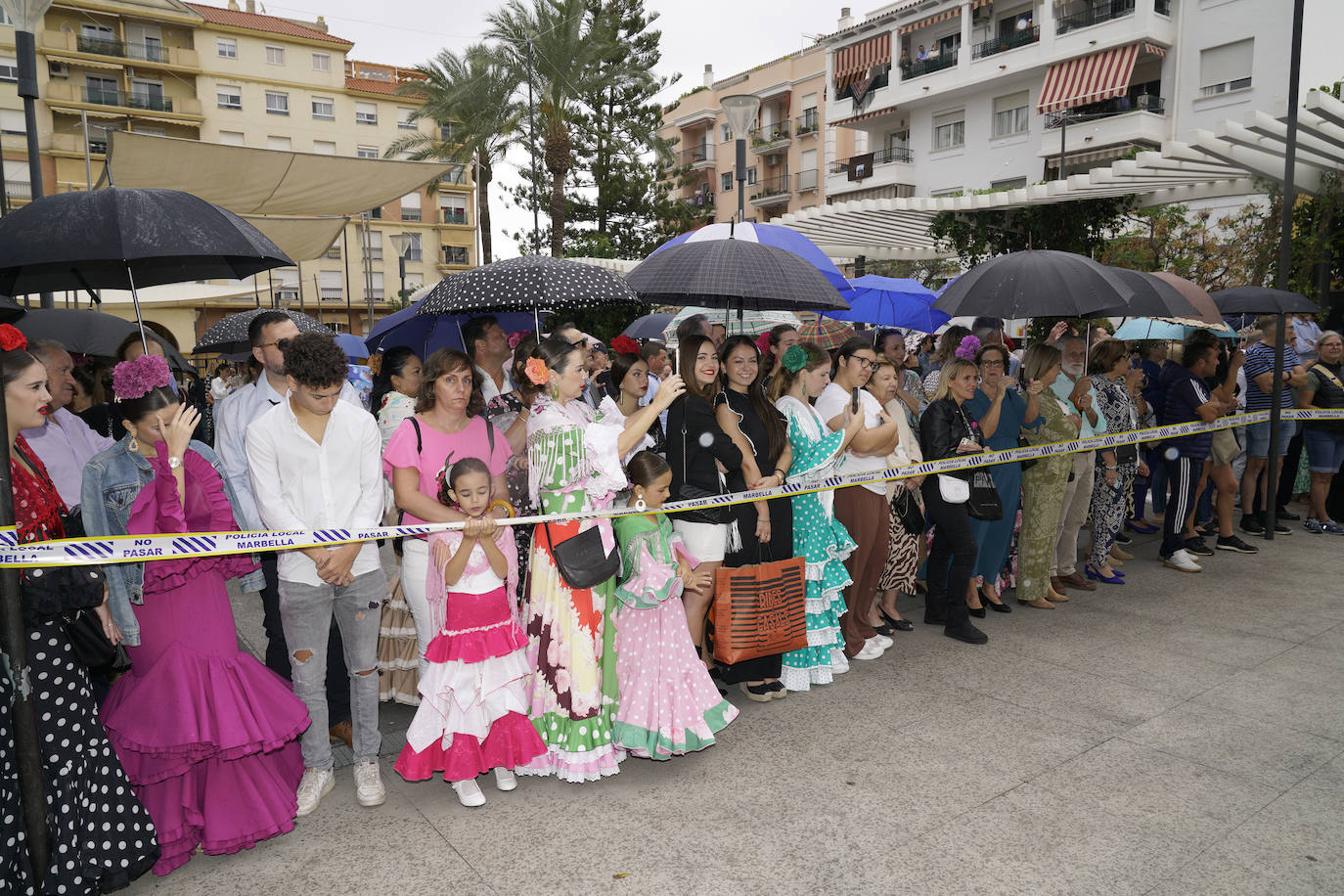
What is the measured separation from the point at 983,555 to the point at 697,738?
3221 millimetres

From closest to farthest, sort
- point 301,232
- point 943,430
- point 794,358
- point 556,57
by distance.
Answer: point 794,358, point 943,430, point 301,232, point 556,57

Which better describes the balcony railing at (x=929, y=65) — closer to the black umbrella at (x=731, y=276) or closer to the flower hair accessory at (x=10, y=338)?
the black umbrella at (x=731, y=276)

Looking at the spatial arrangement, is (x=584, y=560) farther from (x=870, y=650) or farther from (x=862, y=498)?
(x=870, y=650)

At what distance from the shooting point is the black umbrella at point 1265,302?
25.8 ft

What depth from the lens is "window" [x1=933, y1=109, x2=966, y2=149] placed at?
33938 millimetres

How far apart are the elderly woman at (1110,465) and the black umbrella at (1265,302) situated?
6.06ft

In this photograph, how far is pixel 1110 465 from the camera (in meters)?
6.97

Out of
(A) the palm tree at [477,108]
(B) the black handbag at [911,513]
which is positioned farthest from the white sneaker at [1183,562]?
(A) the palm tree at [477,108]

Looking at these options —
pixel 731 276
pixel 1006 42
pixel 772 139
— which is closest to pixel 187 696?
pixel 731 276

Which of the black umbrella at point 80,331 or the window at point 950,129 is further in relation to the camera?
the window at point 950,129

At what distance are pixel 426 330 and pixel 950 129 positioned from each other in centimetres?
3317

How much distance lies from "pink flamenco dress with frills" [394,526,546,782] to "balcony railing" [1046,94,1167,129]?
96.1 ft

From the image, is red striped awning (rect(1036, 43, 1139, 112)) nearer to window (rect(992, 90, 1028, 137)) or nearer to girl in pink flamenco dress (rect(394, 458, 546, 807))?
window (rect(992, 90, 1028, 137))

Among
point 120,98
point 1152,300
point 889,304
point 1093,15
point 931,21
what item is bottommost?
point 1152,300
